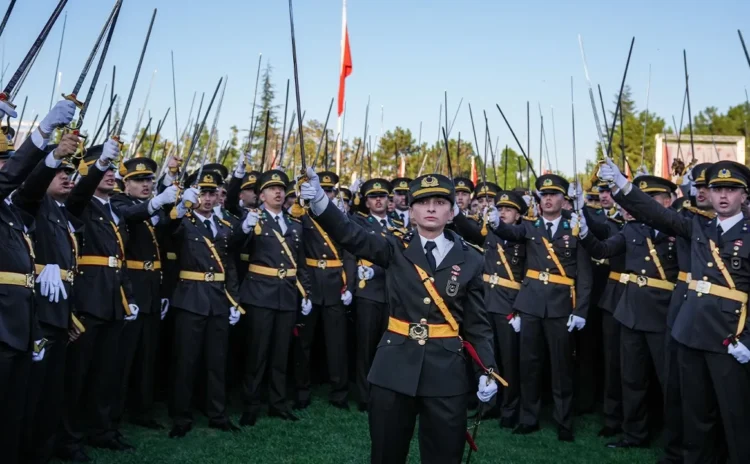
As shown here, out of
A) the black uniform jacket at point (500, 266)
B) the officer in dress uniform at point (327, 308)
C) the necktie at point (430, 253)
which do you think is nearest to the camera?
the necktie at point (430, 253)

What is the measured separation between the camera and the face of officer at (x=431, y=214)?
4.50 metres

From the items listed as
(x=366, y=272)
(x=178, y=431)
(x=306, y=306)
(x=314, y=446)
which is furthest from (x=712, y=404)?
(x=178, y=431)

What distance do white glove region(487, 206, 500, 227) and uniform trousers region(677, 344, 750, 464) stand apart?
2608 millimetres

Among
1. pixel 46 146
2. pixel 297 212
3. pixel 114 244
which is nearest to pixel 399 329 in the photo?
pixel 297 212

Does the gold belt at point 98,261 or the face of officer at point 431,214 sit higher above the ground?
the face of officer at point 431,214

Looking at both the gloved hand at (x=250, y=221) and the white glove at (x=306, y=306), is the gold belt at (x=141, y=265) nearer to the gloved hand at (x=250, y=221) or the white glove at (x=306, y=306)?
the gloved hand at (x=250, y=221)

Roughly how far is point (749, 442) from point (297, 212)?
13.2ft

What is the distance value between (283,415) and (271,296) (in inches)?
54.9

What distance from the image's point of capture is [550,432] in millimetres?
7820

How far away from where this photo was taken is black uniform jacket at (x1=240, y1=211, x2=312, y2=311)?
7762mm

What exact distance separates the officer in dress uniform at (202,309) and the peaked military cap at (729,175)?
494 cm

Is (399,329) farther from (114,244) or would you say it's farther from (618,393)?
(618,393)

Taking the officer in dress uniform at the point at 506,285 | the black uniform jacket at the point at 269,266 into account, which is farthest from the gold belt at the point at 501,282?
the black uniform jacket at the point at 269,266

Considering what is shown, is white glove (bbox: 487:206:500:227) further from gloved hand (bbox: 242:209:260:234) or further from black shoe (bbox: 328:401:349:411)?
black shoe (bbox: 328:401:349:411)
